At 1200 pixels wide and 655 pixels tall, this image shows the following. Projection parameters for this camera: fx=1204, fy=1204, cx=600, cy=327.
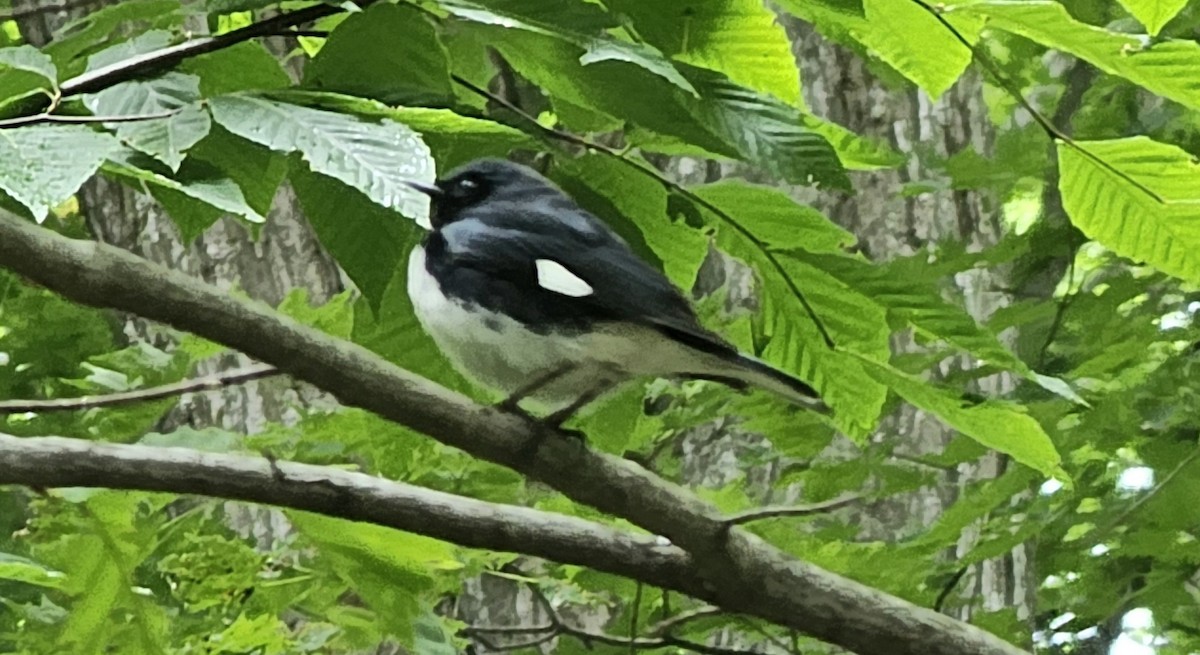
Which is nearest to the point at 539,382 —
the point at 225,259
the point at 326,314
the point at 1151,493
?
the point at 326,314

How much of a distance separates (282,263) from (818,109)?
96cm

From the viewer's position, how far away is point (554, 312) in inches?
38.8

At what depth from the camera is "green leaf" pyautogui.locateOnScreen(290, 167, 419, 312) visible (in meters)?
0.58

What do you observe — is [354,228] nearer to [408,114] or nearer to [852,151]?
[408,114]

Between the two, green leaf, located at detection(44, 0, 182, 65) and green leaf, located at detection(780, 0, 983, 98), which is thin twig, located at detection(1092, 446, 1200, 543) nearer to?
green leaf, located at detection(780, 0, 983, 98)

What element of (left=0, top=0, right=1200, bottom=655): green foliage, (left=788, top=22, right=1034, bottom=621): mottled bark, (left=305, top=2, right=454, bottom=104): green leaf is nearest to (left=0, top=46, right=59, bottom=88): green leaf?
(left=0, top=0, right=1200, bottom=655): green foliage

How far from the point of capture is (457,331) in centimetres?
96

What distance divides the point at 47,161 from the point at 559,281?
608mm

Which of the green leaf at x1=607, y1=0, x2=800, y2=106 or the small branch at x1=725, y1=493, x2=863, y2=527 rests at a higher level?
the green leaf at x1=607, y1=0, x2=800, y2=106

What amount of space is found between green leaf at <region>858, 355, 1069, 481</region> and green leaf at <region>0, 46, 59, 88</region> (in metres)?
0.48

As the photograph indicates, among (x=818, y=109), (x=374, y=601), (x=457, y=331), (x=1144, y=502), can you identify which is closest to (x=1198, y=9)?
(x=1144, y=502)

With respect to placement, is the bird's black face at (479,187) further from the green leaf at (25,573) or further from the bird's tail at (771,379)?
the green leaf at (25,573)

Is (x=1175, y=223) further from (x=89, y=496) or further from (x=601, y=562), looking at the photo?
(x=89, y=496)

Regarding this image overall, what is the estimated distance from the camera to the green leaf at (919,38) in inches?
24.0
